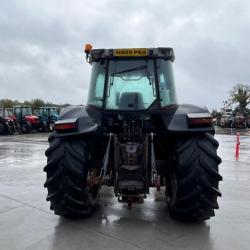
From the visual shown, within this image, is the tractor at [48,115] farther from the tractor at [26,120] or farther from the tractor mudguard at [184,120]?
the tractor mudguard at [184,120]

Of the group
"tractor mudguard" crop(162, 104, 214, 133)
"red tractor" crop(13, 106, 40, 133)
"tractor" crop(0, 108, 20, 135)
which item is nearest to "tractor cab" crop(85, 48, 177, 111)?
"tractor mudguard" crop(162, 104, 214, 133)

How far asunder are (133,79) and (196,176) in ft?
5.12

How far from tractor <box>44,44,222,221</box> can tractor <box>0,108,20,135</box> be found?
832 inches

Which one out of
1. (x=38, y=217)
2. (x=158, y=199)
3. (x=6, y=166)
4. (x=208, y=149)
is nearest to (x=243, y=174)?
(x=158, y=199)

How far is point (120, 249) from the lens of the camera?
12.8 ft

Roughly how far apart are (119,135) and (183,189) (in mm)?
1083

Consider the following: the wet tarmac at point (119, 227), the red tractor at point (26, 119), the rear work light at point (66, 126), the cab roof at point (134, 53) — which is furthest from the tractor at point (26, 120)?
the rear work light at point (66, 126)

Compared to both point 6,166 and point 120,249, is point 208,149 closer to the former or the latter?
point 120,249

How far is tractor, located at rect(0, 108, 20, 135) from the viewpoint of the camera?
81.7 ft

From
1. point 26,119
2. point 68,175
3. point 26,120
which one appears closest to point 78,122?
point 68,175

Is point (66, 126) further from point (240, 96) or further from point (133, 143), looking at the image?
point (240, 96)

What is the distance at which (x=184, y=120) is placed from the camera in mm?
4566

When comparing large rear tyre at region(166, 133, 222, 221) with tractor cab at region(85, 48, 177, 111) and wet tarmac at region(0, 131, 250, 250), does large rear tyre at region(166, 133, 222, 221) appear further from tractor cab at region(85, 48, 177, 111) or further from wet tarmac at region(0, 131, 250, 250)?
tractor cab at region(85, 48, 177, 111)

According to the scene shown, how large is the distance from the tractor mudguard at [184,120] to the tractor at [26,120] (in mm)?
23441
